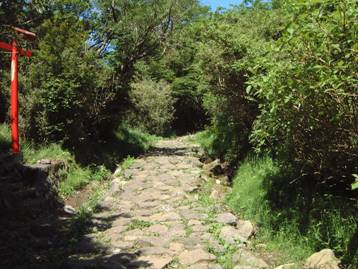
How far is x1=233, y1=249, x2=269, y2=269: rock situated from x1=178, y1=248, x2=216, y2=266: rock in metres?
0.31

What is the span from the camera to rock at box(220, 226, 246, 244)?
6196 millimetres

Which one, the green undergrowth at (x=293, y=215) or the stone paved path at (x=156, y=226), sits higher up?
the green undergrowth at (x=293, y=215)

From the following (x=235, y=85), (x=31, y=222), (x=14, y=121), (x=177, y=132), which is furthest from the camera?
(x=177, y=132)

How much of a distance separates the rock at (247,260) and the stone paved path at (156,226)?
80 millimetres

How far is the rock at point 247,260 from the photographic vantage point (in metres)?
5.37

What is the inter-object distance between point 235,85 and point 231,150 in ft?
5.98

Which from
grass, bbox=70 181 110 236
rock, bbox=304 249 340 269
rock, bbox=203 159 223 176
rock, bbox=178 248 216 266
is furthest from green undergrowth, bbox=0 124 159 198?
rock, bbox=304 249 340 269

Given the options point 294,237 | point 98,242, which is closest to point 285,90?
point 294,237

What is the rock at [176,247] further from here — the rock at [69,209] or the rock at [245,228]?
the rock at [69,209]

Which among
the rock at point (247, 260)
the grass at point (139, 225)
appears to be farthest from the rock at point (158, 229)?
the rock at point (247, 260)

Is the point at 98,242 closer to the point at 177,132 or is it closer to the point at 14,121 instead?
the point at 14,121

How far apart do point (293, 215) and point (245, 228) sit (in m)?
0.77

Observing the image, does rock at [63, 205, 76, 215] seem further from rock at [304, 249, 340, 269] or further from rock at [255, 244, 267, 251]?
rock at [304, 249, 340, 269]

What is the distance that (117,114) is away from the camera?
14.7 metres
